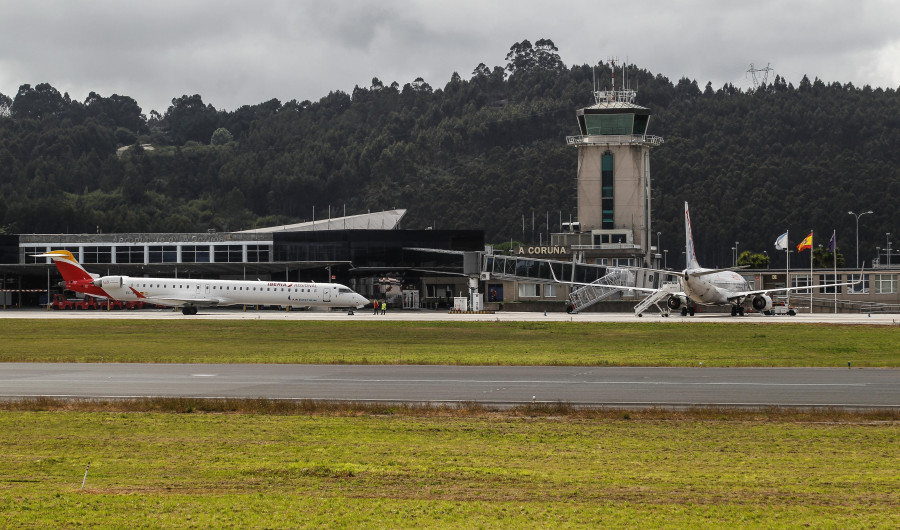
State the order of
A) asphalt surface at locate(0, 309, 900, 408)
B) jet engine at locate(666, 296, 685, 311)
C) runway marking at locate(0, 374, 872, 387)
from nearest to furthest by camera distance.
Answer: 1. asphalt surface at locate(0, 309, 900, 408)
2. runway marking at locate(0, 374, 872, 387)
3. jet engine at locate(666, 296, 685, 311)

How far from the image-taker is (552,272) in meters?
92.6

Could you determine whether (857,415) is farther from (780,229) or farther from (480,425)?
(780,229)

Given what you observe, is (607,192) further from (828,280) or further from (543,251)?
(828,280)

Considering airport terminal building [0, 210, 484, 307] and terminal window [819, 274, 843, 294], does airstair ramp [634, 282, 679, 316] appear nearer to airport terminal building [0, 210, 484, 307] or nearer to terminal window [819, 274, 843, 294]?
terminal window [819, 274, 843, 294]

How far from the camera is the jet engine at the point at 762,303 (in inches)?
3091

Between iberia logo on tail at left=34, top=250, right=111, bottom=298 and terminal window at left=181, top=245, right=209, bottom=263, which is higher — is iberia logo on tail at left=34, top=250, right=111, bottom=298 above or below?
below

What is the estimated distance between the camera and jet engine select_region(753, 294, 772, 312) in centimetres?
7850

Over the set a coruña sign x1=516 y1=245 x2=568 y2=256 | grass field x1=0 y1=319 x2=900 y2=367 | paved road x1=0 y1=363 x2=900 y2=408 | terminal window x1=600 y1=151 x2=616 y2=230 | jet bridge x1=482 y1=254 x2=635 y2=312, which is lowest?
grass field x1=0 y1=319 x2=900 y2=367

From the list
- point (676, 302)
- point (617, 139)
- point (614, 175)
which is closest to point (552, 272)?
point (676, 302)

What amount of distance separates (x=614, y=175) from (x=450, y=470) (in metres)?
111

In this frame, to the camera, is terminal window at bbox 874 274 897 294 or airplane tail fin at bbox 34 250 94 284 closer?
airplane tail fin at bbox 34 250 94 284

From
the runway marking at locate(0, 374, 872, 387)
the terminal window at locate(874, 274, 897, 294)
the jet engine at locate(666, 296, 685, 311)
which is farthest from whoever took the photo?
the terminal window at locate(874, 274, 897, 294)

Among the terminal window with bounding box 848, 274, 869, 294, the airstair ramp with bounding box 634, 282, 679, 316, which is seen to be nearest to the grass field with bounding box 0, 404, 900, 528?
the airstair ramp with bounding box 634, 282, 679, 316

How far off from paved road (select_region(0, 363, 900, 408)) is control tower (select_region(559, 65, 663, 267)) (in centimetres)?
8890
